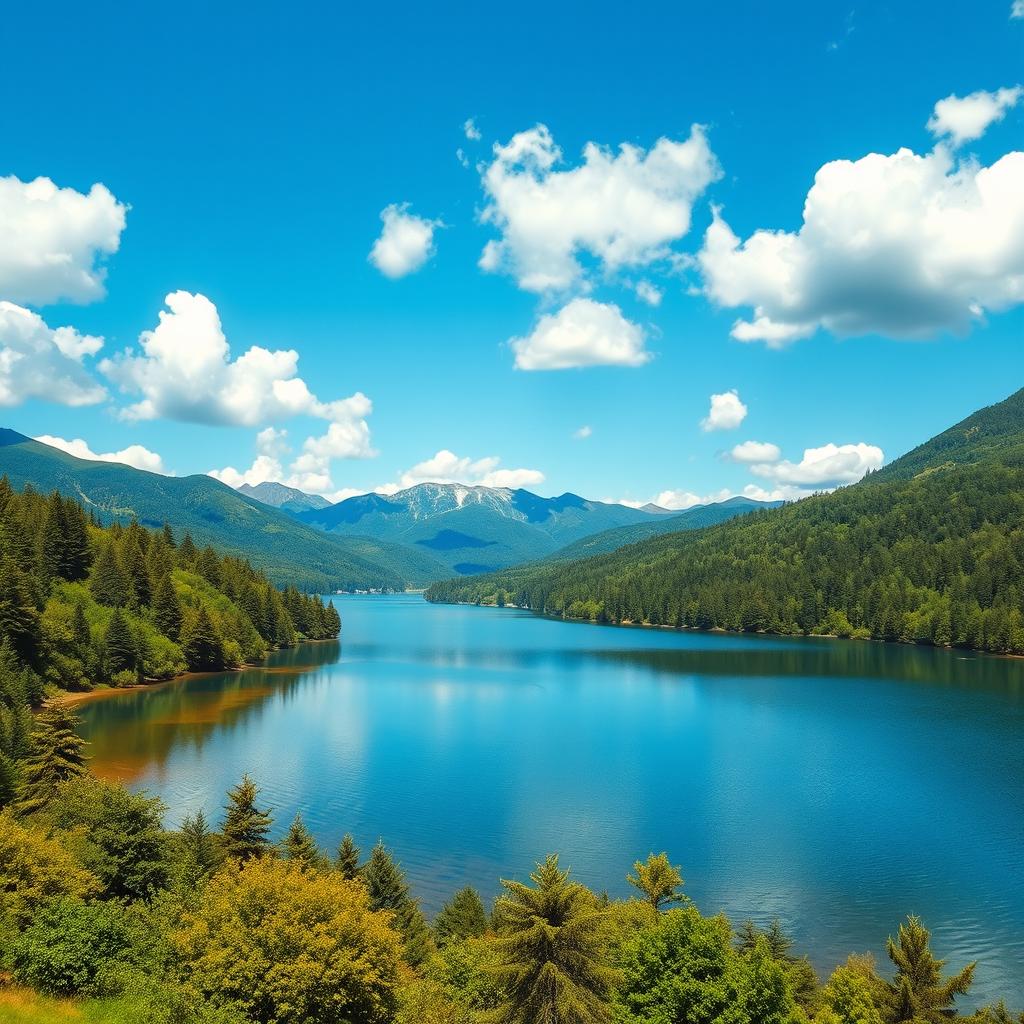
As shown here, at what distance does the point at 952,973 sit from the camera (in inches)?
1382

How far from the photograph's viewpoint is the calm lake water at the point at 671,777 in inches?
1726

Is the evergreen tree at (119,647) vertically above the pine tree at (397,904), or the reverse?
the evergreen tree at (119,647)

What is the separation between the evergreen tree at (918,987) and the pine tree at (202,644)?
11628 cm

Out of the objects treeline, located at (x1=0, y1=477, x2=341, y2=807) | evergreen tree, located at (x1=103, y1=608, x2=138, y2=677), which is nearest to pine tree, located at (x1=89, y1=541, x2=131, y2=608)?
treeline, located at (x1=0, y1=477, x2=341, y2=807)

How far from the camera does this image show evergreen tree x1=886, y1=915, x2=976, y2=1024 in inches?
1105

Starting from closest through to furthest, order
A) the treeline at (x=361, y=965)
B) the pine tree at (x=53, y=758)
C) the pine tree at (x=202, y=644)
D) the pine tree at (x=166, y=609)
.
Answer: the treeline at (x=361, y=965), the pine tree at (x=53, y=758), the pine tree at (x=166, y=609), the pine tree at (x=202, y=644)

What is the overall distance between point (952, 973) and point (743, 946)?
10.1 m

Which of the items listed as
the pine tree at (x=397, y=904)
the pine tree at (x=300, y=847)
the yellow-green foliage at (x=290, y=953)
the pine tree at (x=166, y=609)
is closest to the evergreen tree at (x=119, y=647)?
the pine tree at (x=166, y=609)

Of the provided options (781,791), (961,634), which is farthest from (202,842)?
(961,634)

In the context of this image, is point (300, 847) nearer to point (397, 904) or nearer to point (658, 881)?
point (397, 904)

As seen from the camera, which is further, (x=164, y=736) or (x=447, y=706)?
(x=447, y=706)

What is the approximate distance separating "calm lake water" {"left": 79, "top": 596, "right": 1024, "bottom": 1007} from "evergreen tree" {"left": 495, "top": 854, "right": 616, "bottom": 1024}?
18.9 m

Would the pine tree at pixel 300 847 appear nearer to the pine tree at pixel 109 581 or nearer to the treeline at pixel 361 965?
the treeline at pixel 361 965

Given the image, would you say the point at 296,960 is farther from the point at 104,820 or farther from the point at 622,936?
the point at 104,820
